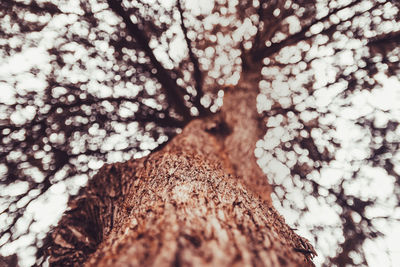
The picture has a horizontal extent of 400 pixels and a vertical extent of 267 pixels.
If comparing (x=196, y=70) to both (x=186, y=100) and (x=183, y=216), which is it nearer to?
(x=186, y=100)

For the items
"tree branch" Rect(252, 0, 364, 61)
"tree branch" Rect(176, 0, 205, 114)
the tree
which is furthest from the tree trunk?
"tree branch" Rect(252, 0, 364, 61)

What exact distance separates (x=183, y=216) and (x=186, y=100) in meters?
3.35

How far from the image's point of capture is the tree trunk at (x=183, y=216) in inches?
32.1

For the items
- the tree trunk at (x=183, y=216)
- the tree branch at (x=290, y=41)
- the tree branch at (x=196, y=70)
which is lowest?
the tree trunk at (x=183, y=216)

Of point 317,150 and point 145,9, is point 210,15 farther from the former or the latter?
point 317,150

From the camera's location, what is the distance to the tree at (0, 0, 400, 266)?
2684mm

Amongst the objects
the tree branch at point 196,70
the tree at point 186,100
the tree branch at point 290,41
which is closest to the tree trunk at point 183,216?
the tree at point 186,100

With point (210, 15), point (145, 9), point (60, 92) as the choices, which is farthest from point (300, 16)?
point (60, 92)

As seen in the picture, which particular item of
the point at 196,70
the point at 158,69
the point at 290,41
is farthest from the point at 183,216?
the point at 290,41

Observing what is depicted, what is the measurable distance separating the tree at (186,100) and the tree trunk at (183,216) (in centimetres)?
3

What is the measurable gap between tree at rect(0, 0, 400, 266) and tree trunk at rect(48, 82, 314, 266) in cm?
3

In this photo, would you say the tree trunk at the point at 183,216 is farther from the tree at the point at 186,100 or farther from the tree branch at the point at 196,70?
the tree branch at the point at 196,70

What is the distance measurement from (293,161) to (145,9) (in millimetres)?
3590

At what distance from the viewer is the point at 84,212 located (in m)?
2.06
